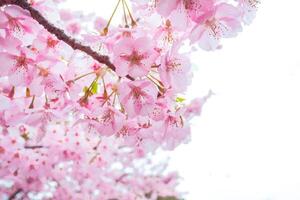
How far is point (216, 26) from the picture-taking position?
2.20 meters

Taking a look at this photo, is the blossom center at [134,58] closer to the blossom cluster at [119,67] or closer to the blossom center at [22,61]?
the blossom cluster at [119,67]

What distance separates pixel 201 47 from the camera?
2266 millimetres

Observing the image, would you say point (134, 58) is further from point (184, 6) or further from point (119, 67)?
point (184, 6)

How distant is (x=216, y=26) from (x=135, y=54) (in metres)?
0.46

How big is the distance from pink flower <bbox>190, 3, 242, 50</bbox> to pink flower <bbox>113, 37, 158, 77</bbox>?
0.77ft

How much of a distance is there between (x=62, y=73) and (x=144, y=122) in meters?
0.60

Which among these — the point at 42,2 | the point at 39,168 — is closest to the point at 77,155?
the point at 39,168

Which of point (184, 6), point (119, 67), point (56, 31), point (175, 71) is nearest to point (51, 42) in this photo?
point (56, 31)

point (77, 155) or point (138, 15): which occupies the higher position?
point (77, 155)

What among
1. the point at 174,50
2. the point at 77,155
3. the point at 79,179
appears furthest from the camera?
the point at 79,179

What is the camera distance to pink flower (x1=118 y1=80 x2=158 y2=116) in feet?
7.44

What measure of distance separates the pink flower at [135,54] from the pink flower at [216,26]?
0.77ft

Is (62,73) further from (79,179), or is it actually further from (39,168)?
(79,179)

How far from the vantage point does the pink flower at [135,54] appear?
84.7 inches
